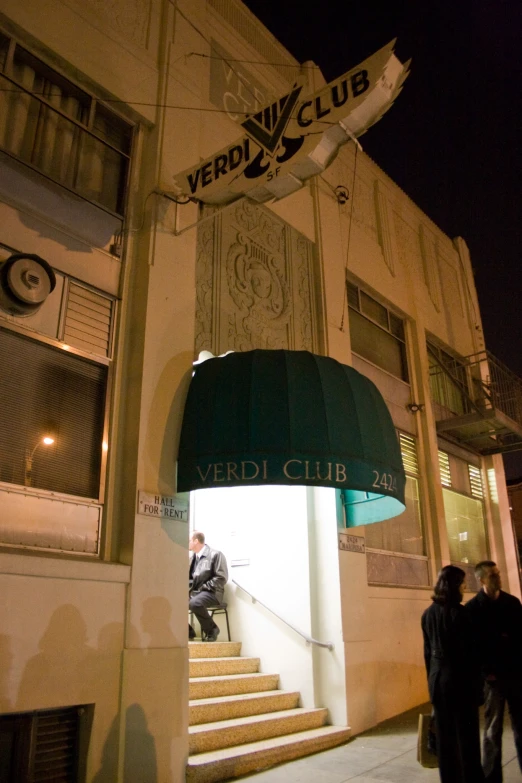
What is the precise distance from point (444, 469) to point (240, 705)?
731 centimetres

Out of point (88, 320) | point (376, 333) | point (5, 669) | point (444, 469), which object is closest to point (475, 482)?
point (444, 469)

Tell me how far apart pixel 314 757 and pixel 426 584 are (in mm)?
4728

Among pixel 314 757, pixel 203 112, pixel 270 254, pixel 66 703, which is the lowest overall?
pixel 314 757

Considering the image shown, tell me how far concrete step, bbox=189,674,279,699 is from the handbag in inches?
117

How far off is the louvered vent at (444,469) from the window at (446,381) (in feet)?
4.02

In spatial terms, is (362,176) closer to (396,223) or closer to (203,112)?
(396,223)

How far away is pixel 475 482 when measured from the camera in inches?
557

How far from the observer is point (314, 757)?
22.4 feet

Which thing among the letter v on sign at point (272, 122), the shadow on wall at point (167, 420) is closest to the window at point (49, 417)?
the shadow on wall at point (167, 420)

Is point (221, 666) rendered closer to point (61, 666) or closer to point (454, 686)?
point (61, 666)

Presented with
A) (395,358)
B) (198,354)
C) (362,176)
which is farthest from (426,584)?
(362,176)

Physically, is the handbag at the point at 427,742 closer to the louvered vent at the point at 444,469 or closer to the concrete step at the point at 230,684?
the concrete step at the point at 230,684

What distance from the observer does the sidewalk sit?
19.5ft

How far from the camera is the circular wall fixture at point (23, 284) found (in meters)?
5.63
